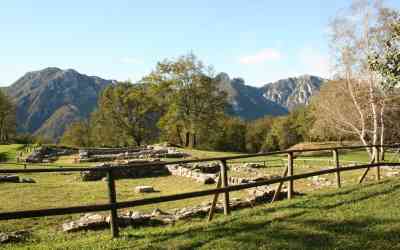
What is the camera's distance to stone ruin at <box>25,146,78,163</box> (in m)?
40.3

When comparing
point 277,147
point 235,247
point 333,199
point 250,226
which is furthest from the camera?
point 277,147

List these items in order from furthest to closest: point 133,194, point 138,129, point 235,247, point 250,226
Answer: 1. point 138,129
2. point 133,194
3. point 250,226
4. point 235,247

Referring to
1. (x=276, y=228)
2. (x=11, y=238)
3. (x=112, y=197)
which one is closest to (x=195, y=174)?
(x=11, y=238)

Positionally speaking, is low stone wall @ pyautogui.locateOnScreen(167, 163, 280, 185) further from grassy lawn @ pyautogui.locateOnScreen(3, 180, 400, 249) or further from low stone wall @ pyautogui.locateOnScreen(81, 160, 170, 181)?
grassy lawn @ pyautogui.locateOnScreen(3, 180, 400, 249)

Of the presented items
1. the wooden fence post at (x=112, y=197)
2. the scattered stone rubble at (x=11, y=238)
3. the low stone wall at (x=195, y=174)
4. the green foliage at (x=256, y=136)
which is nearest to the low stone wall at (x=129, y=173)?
the low stone wall at (x=195, y=174)

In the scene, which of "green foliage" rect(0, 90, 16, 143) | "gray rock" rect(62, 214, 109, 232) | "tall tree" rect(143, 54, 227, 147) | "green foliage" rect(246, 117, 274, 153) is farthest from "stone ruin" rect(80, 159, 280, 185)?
"green foliage" rect(246, 117, 274, 153)

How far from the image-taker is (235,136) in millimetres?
108500

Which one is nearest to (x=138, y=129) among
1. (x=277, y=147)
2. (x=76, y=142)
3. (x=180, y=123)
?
(x=180, y=123)

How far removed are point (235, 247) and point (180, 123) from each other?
51.6 m

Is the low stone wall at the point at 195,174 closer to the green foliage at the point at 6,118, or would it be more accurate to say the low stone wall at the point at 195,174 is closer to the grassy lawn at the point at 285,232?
the grassy lawn at the point at 285,232

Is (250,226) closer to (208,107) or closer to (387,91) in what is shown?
(387,91)

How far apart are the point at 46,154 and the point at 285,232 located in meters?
44.1

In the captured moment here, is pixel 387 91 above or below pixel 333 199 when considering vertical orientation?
above

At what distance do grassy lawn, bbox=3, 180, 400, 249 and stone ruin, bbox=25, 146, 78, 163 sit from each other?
106 ft
